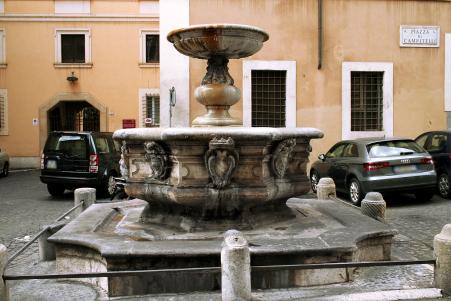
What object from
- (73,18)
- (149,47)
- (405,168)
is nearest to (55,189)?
(405,168)

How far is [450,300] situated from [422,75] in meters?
13.4

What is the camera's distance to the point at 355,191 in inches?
460

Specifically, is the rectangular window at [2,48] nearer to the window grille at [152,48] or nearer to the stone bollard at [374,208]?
the window grille at [152,48]

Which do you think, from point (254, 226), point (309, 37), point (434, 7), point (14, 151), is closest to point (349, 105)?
point (309, 37)

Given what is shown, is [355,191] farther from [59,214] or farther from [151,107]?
[151,107]

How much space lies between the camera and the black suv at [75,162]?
13.6 metres

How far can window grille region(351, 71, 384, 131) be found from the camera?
56.2 ft

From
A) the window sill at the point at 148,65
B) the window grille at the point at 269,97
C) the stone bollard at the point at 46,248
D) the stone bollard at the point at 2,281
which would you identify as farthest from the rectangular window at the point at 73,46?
the stone bollard at the point at 2,281

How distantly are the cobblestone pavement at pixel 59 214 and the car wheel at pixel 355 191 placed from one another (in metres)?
0.63

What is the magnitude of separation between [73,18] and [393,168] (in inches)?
717

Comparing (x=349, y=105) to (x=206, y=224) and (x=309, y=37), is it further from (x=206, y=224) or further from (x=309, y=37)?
(x=206, y=224)

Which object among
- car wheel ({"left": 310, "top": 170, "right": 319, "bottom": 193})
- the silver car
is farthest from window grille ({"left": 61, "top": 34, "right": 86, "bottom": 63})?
the silver car

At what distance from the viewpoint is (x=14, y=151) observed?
24469 mm

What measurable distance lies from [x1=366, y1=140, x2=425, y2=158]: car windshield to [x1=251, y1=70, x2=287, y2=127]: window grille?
17.7 feet
